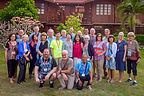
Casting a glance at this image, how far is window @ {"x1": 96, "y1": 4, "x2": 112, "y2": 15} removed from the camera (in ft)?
70.4

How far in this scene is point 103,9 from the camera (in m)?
21.5

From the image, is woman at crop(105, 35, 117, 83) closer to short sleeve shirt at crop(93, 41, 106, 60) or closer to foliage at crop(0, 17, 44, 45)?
short sleeve shirt at crop(93, 41, 106, 60)

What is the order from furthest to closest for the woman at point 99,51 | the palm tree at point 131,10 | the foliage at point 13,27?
1. the palm tree at point 131,10
2. the foliage at point 13,27
3. the woman at point 99,51

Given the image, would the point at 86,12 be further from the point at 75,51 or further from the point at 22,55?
the point at 22,55

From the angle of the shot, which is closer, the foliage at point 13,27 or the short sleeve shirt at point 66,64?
the short sleeve shirt at point 66,64

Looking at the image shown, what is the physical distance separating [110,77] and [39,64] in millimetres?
2791

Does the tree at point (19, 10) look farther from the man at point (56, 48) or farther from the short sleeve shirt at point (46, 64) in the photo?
the short sleeve shirt at point (46, 64)

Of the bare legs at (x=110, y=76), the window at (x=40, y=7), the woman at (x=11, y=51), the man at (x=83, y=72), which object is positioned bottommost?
the bare legs at (x=110, y=76)

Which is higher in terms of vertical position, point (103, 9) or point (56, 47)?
point (103, 9)

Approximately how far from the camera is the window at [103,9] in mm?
21453

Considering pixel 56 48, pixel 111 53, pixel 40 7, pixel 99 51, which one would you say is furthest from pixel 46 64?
pixel 40 7

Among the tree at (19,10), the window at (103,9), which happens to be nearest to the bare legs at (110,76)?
the tree at (19,10)

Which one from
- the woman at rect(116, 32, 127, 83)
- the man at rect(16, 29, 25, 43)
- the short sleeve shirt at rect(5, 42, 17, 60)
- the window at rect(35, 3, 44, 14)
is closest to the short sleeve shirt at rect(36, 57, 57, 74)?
the short sleeve shirt at rect(5, 42, 17, 60)

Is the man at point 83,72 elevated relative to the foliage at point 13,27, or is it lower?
lower
